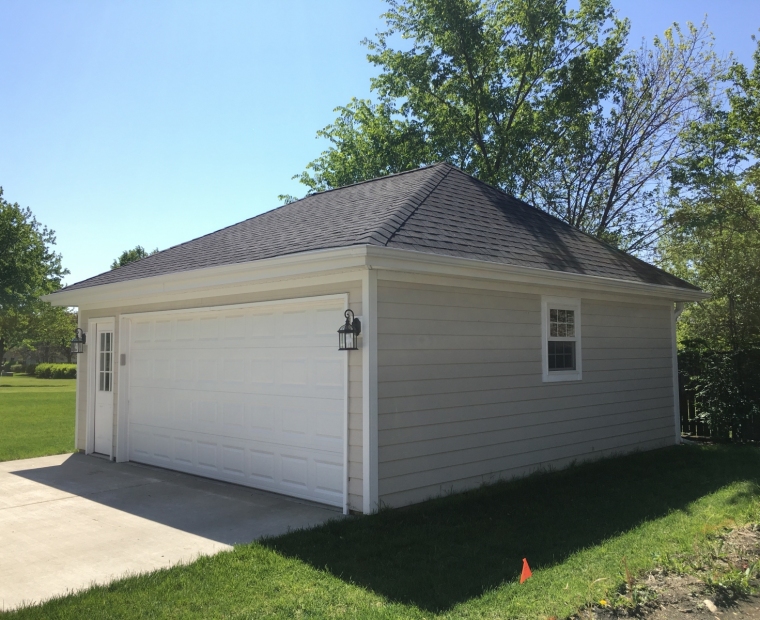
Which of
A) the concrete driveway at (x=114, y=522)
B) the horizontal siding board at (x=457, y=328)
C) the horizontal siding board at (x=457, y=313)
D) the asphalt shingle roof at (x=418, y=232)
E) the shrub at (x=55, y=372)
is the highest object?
the asphalt shingle roof at (x=418, y=232)

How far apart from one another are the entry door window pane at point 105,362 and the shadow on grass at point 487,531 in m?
6.10

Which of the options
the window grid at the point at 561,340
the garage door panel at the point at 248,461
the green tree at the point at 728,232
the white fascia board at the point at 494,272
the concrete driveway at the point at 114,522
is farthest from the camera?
the green tree at the point at 728,232

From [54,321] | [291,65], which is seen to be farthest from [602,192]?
[54,321]

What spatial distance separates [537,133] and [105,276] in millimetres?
14462

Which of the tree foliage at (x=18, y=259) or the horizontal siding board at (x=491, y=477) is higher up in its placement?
the tree foliage at (x=18, y=259)

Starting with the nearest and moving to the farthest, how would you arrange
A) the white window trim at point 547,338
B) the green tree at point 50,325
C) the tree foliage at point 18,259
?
the white window trim at point 547,338, the tree foliage at point 18,259, the green tree at point 50,325

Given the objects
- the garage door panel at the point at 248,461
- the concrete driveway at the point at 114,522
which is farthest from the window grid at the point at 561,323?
the concrete driveway at the point at 114,522

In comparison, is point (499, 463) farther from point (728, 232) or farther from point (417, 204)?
point (728, 232)

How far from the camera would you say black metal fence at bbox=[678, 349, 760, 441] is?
11328 mm

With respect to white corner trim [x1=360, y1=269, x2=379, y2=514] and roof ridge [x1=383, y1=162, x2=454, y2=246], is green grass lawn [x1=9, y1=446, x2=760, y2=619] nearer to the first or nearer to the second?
white corner trim [x1=360, y1=269, x2=379, y2=514]

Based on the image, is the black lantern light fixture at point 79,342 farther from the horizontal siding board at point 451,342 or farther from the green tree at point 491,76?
the green tree at point 491,76

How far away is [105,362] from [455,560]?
7.70m

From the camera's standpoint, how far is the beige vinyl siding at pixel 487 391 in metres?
6.52

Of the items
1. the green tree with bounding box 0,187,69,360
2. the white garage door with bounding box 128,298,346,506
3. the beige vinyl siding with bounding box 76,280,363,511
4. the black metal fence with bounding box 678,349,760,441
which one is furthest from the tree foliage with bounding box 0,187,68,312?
the black metal fence with bounding box 678,349,760,441
